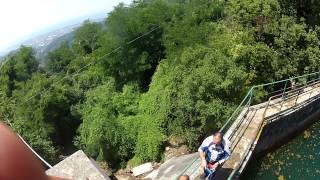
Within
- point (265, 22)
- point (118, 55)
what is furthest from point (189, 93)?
point (118, 55)

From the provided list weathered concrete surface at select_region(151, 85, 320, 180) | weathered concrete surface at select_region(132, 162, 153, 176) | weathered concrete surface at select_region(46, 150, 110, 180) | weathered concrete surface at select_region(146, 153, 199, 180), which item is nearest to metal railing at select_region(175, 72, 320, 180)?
weathered concrete surface at select_region(151, 85, 320, 180)

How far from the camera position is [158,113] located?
25.8 meters

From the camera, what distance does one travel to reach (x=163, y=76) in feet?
91.4

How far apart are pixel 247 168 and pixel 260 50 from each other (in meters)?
11.4

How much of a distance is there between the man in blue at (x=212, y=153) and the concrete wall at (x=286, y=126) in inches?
126

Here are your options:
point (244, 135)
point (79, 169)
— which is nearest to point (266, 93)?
point (244, 135)

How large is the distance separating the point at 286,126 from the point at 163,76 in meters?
13.8

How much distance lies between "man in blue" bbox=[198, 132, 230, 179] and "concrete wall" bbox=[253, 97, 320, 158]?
3.20 m

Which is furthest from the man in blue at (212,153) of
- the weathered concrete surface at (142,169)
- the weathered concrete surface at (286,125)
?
the weathered concrete surface at (142,169)

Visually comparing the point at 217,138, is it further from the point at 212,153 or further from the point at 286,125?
the point at 286,125

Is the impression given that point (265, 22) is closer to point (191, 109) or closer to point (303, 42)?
point (303, 42)

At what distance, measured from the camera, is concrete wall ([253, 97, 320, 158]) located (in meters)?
13.4

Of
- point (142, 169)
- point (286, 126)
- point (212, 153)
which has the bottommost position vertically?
point (142, 169)

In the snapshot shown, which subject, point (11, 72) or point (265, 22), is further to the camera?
point (11, 72)
